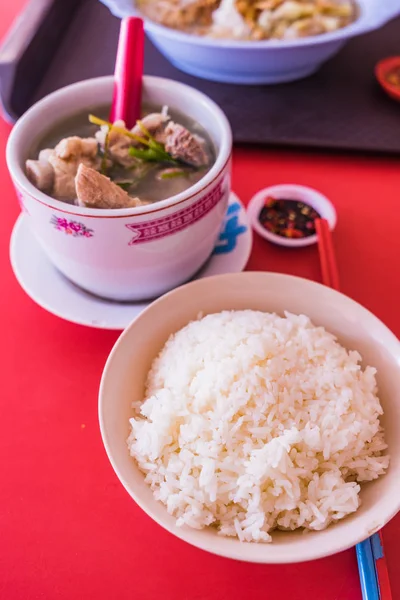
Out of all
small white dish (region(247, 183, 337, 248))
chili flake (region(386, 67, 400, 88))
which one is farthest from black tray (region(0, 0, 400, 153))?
small white dish (region(247, 183, 337, 248))

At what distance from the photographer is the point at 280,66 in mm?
1479

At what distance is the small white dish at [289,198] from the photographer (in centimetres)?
121

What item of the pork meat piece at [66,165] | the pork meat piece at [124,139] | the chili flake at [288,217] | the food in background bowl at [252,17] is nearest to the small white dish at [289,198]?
the chili flake at [288,217]

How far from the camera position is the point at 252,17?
164 cm

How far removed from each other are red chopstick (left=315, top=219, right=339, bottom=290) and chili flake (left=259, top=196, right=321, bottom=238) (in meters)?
0.06

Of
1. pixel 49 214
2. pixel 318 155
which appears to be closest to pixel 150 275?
pixel 49 214

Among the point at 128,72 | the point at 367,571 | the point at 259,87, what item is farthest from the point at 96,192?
the point at 259,87

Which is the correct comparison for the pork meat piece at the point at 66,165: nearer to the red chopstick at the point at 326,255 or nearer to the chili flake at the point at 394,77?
the red chopstick at the point at 326,255

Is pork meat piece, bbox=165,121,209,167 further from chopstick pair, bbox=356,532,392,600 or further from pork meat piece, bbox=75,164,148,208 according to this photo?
chopstick pair, bbox=356,532,392,600

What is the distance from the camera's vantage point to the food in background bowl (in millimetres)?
1582

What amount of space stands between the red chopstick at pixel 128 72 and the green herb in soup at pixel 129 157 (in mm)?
38

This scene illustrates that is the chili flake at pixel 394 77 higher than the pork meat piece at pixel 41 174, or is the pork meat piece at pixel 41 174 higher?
the pork meat piece at pixel 41 174

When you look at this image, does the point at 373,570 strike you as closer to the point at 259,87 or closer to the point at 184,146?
the point at 184,146

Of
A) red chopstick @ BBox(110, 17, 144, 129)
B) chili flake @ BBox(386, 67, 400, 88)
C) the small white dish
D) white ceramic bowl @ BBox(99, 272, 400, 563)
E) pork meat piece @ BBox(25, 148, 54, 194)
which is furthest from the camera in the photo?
chili flake @ BBox(386, 67, 400, 88)
